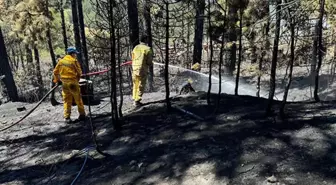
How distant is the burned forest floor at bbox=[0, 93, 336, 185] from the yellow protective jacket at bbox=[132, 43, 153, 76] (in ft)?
3.32

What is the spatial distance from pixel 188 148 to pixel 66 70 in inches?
158

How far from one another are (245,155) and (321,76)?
1296cm

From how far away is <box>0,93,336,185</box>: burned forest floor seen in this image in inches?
182

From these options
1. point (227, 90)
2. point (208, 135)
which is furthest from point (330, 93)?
point (208, 135)


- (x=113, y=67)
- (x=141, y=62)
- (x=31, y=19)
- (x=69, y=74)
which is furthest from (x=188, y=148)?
(x=31, y=19)

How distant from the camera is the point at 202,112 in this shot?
24.8 ft

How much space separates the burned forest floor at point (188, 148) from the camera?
4.62 meters

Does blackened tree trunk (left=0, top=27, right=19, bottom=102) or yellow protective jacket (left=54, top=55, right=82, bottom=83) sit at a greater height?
yellow protective jacket (left=54, top=55, right=82, bottom=83)

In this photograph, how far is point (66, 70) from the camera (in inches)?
318

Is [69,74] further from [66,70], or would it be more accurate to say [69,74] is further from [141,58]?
[141,58]

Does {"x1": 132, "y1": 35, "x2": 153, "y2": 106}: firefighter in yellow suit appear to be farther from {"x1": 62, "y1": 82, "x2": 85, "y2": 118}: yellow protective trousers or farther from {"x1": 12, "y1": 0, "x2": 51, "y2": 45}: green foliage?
{"x1": 12, "y1": 0, "x2": 51, "y2": 45}: green foliage

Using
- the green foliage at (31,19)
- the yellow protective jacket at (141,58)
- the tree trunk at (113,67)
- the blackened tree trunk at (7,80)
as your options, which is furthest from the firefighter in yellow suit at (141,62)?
the green foliage at (31,19)

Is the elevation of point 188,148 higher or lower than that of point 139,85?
lower

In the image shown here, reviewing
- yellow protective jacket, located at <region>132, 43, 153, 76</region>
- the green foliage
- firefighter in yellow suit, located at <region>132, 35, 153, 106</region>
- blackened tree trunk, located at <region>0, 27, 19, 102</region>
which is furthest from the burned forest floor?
the green foliage
